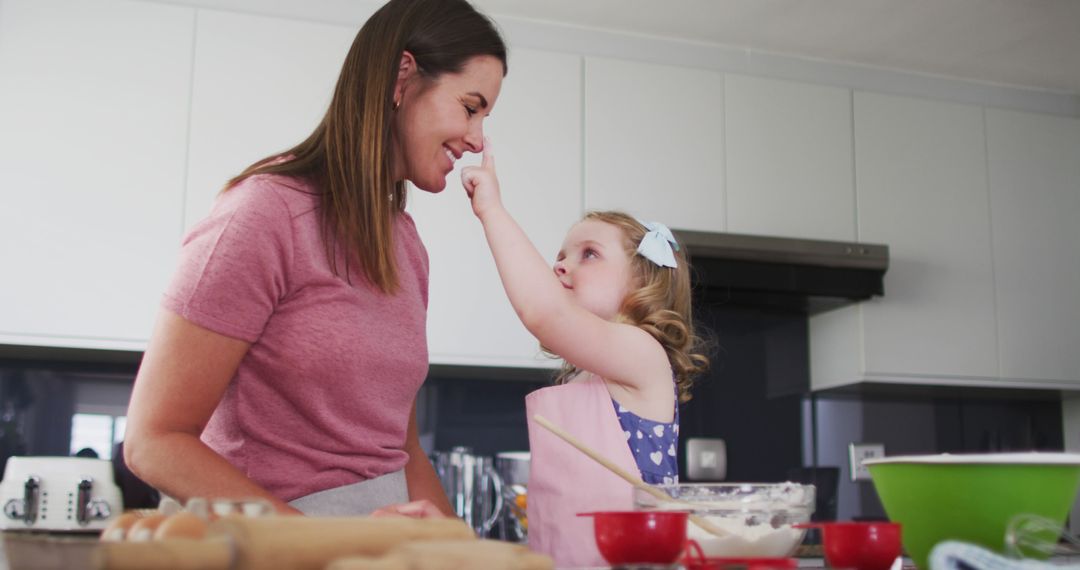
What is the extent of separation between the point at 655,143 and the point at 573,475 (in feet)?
5.47

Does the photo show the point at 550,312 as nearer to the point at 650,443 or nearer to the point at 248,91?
the point at 650,443

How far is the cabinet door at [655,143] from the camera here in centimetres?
277

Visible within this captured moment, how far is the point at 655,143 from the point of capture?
9.25ft

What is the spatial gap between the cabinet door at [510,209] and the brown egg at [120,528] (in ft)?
6.46

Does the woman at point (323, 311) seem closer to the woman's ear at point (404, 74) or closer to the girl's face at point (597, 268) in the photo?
the woman's ear at point (404, 74)

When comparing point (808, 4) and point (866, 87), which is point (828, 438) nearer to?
point (866, 87)

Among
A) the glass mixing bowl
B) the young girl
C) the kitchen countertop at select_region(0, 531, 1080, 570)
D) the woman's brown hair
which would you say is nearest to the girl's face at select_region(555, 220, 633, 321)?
the young girl

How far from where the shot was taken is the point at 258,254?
991 mm

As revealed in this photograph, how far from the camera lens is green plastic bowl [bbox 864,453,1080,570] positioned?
0.83 metres

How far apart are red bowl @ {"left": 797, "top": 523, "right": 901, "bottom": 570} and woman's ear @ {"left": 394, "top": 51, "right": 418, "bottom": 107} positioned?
0.71 m

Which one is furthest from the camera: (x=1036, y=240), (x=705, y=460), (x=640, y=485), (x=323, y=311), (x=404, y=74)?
(x=1036, y=240)

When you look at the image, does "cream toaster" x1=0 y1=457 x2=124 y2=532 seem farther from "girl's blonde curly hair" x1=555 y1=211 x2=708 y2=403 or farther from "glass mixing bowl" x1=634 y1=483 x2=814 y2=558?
"glass mixing bowl" x1=634 y1=483 x2=814 y2=558

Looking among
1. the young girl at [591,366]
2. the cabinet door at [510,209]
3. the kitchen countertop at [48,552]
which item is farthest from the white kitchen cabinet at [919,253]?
the kitchen countertop at [48,552]

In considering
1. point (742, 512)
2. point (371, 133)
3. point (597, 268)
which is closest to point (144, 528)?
point (742, 512)
